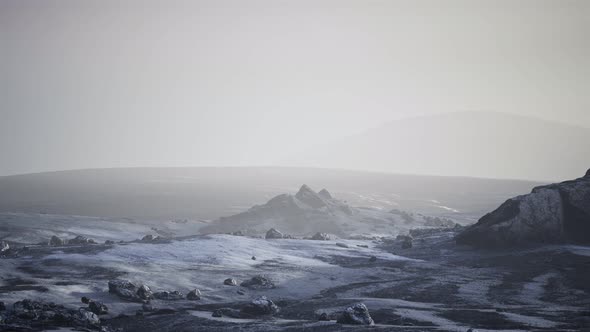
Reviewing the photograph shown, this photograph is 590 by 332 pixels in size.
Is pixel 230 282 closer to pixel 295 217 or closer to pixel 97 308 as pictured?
pixel 97 308

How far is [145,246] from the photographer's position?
177 ft

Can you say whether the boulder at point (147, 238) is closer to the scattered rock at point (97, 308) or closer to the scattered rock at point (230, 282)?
the scattered rock at point (230, 282)

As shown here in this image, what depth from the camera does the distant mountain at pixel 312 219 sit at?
96125 mm

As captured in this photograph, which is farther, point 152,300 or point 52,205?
point 52,205

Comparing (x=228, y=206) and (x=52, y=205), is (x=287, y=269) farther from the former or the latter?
(x=52, y=205)

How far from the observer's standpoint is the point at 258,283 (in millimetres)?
41375

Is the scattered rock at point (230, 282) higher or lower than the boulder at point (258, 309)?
lower

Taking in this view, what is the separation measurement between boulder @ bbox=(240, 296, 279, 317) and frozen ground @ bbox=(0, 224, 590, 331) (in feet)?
3.44

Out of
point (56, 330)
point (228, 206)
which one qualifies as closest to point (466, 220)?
point (228, 206)

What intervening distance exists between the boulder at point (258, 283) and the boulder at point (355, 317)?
13.9 meters

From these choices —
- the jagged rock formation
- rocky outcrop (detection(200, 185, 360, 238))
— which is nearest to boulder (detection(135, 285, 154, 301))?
the jagged rock formation

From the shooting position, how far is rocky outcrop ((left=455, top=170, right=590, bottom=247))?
5416cm

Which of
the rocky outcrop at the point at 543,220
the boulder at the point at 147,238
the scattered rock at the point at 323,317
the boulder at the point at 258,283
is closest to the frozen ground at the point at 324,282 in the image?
the scattered rock at the point at 323,317

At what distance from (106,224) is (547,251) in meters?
68.3
